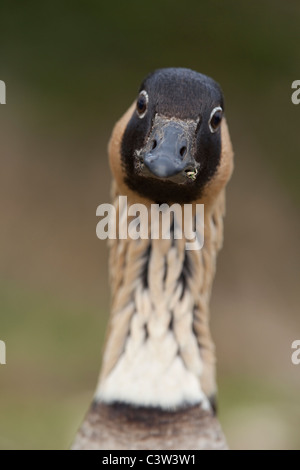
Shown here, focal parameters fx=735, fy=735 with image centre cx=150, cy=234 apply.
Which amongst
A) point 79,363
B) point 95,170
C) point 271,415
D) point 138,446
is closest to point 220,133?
point 138,446

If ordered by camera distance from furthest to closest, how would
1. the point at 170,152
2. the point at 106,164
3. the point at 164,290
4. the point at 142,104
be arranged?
the point at 106,164 → the point at 164,290 → the point at 142,104 → the point at 170,152

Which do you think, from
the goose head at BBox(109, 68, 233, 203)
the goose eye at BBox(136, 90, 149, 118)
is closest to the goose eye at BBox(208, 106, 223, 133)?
the goose head at BBox(109, 68, 233, 203)

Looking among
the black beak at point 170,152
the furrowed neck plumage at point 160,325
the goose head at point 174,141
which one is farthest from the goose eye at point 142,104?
the furrowed neck plumage at point 160,325

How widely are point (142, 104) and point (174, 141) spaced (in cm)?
34

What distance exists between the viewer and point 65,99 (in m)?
8.04

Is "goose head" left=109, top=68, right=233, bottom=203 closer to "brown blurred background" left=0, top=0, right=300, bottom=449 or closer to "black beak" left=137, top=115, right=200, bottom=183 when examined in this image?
"black beak" left=137, top=115, right=200, bottom=183

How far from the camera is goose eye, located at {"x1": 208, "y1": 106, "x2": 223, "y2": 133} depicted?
2.84 meters

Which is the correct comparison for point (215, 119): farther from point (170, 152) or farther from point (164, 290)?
point (164, 290)

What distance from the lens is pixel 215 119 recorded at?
2.88 m

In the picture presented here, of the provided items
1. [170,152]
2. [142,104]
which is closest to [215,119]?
[142,104]

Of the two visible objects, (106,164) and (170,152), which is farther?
(106,164)

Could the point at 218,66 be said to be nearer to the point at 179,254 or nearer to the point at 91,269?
the point at 91,269

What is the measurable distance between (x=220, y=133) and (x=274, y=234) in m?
4.98

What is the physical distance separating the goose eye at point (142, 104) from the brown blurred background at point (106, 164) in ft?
14.8
